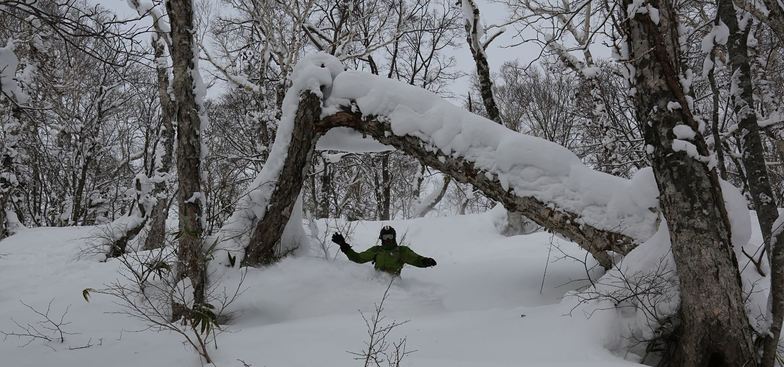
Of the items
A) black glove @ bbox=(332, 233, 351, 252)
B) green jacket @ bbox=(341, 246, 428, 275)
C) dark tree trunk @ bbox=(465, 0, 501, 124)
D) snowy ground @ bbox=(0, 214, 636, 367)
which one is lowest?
snowy ground @ bbox=(0, 214, 636, 367)

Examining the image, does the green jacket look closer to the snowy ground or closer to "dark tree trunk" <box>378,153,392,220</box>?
the snowy ground

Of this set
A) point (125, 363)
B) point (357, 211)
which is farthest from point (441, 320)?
point (357, 211)

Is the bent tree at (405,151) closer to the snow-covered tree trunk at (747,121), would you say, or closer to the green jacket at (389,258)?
the snow-covered tree trunk at (747,121)

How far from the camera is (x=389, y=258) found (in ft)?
17.2

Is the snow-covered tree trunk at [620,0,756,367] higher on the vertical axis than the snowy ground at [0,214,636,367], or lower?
higher

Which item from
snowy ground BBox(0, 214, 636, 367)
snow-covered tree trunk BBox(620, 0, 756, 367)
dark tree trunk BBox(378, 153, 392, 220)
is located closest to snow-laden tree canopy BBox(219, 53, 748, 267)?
snowy ground BBox(0, 214, 636, 367)

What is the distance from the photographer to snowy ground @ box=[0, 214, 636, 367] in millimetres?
3227

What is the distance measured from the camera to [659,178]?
354cm

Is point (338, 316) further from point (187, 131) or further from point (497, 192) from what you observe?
point (187, 131)

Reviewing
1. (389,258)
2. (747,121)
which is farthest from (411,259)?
(747,121)

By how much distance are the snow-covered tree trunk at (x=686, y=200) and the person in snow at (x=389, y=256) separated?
105 inches

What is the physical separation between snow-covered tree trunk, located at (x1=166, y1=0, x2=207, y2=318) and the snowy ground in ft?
2.52

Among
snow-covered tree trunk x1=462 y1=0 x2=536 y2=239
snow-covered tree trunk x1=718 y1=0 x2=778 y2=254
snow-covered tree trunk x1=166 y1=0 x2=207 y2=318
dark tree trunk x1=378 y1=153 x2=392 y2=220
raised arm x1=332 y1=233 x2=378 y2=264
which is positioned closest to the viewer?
snow-covered tree trunk x1=718 y1=0 x2=778 y2=254

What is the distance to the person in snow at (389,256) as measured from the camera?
5246 mm
